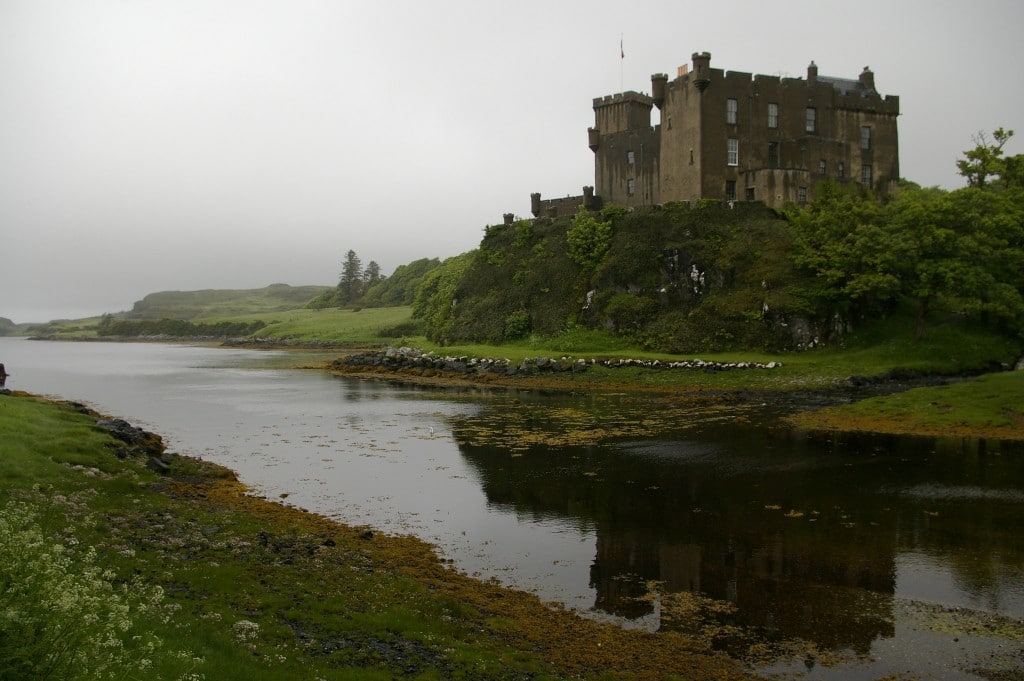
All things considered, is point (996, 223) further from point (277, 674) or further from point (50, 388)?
point (50, 388)

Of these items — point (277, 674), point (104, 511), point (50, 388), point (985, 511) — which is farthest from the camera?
point (50, 388)

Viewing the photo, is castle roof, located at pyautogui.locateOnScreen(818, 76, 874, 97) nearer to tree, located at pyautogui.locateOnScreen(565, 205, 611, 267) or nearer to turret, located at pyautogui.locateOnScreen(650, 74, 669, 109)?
turret, located at pyautogui.locateOnScreen(650, 74, 669, 109)

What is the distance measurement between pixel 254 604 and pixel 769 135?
6408 cm

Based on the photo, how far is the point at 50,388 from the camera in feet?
185

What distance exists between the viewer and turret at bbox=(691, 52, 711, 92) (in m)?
63.4

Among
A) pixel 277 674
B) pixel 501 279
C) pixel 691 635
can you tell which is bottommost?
pixel 691 635

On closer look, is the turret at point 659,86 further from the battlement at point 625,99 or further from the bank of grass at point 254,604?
the bank of grass at point 254,604

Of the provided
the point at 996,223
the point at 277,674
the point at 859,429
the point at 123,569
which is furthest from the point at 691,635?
the point at 996,223

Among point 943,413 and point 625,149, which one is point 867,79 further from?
point 943,413

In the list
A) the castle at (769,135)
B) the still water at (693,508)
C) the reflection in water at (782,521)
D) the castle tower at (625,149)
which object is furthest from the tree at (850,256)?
the reflection in water at (782,521)

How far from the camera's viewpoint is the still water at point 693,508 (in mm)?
13586

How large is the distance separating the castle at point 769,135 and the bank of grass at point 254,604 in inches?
2155

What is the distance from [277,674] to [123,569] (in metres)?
5.19

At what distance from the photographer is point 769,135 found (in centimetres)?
6581
